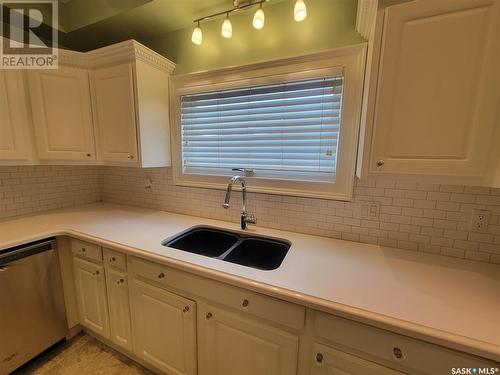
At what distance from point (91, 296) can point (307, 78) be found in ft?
7.14

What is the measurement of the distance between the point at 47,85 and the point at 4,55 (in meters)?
0.25

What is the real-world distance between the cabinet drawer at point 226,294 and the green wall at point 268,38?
1490 millimetres

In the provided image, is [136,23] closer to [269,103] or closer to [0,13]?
[0,13]

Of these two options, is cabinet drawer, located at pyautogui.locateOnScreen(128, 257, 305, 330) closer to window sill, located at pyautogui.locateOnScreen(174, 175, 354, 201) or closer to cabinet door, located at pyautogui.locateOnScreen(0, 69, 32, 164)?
window sill, located at pyautogui.locateOnScreen(174, 175, 354, 201)

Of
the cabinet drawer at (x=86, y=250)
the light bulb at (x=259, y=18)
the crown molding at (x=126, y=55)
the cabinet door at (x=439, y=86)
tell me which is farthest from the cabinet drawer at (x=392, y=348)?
the crown molding at (x=126, y=55)

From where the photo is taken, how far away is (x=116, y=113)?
1682 mm

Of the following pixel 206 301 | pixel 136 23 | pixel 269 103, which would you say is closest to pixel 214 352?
pixel 206 301

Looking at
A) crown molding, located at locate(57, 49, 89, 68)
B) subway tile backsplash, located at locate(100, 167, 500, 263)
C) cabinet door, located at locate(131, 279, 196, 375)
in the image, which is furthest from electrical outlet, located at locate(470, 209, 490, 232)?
crown molding, located at locate(57, 49, 89, 68)

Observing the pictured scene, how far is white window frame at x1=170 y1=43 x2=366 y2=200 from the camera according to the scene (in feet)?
4.20

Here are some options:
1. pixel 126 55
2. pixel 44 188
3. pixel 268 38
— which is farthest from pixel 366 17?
pixel 44 188

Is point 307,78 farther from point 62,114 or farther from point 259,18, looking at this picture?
point 62,114

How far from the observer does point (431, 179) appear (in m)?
0.94

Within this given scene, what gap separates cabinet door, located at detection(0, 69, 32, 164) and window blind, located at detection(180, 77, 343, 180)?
114cm

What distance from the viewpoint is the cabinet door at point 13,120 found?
1490 millimetres
